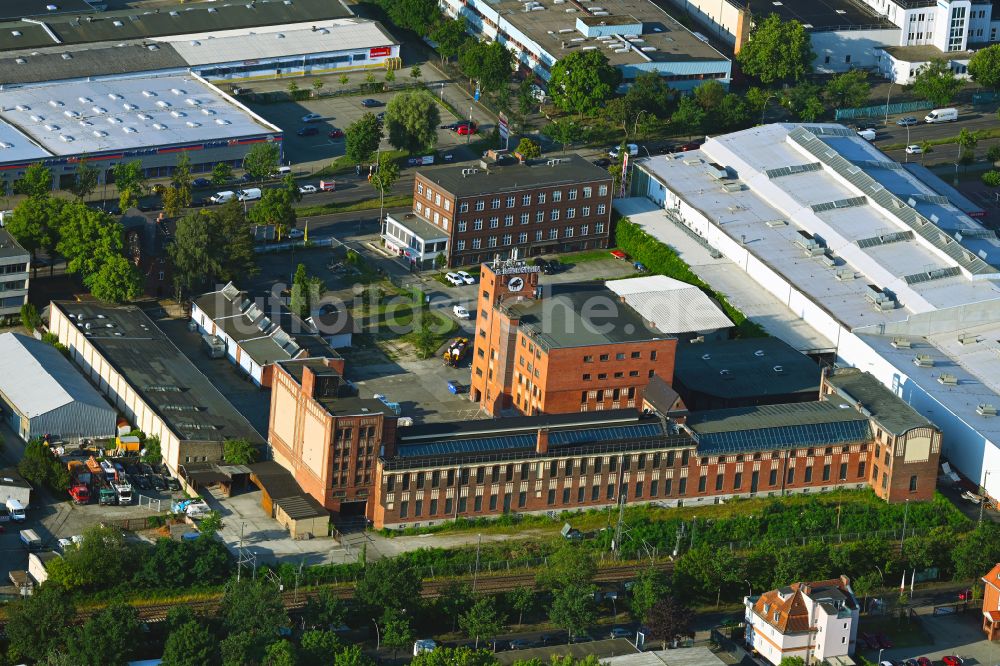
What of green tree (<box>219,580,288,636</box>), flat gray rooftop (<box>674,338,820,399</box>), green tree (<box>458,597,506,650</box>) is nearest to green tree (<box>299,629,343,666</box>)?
green tree (<box>219,580,288,636</box>)

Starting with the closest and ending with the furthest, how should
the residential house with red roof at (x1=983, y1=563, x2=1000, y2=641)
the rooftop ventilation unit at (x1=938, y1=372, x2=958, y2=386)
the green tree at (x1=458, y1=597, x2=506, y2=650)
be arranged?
the green tree at (x1=458, y1=597, x2=506, y2=650) < the residential house with red roof at (x1=983, y1=563, x2=1000, y2=641) < the rooftop ventilation unit at (x1=938, y1=372, x2=958, y2=386)

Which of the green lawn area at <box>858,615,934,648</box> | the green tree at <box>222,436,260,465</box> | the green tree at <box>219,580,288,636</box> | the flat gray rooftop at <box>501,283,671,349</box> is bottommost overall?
the green lawn area at <box>858,615,934,648</box>

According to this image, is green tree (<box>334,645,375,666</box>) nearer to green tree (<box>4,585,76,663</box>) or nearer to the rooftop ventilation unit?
green tree (<box>4,585,76,663</box>)

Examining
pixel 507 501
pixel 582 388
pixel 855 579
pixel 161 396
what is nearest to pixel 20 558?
pixel 161 396

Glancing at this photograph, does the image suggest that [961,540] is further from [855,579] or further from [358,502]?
[358,502]

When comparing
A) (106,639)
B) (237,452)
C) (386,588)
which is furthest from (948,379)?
(106,639)

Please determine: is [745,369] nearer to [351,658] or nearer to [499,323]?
[499,323]
